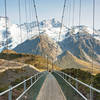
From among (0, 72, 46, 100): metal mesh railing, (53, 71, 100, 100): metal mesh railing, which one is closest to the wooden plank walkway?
(53, 71, 100, 100): metal mesh railing

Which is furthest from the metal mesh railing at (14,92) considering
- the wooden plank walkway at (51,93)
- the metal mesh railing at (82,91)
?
the wooden plank walkway at (51,93)

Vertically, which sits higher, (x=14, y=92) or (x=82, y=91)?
(x=14, y=92)

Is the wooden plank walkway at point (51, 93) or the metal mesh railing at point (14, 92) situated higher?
the metal mesh railing at point (14, 92)

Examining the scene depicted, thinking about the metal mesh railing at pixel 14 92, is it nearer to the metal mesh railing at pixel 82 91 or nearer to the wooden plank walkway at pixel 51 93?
the metal mesh railing at pixel 82 91

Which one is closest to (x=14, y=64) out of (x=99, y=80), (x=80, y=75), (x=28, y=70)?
(x=28, y=70)

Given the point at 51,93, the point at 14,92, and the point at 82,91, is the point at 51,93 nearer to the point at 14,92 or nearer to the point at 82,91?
the point at 82,91

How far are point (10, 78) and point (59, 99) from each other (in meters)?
58.6

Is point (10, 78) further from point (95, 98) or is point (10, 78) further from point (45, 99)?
point (95, 98)

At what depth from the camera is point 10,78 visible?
7556 centimetres

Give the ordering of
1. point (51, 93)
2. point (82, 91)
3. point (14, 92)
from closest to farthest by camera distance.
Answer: point (14, 92)
point (82, 91)
point (51, 93)

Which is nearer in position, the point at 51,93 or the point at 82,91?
the point at 82,91

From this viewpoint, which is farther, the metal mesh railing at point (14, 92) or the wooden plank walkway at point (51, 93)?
the wooden plank walkway at point (51, 93)

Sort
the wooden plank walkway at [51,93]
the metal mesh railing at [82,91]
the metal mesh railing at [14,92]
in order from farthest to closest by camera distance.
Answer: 1. the wooden plank walkway at [51,93]
2. the metal mesh railing at [82,91]
3. the metal mesh railing at [14,92]

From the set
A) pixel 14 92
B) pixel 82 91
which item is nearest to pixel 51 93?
pixel 82 91
